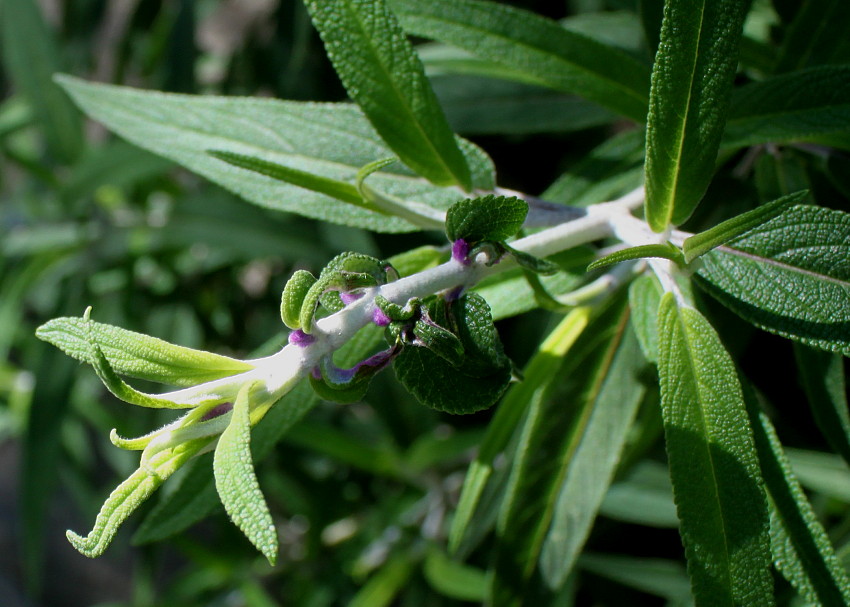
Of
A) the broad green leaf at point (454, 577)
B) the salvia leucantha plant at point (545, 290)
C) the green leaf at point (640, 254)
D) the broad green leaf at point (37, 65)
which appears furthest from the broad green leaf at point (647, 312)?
the broad green leaf at point (37, 65)

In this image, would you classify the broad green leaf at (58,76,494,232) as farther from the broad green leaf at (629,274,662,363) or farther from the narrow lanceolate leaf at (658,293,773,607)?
the narrow lanceolate leaf at (658,293,773,607)

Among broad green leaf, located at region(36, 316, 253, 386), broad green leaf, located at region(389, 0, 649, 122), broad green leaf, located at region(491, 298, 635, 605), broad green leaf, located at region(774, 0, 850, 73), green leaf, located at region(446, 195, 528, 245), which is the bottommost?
broad green leaf, located at region(491, 298, 635, 605)

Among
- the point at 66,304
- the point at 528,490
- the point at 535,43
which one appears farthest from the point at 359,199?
the point at 66,304

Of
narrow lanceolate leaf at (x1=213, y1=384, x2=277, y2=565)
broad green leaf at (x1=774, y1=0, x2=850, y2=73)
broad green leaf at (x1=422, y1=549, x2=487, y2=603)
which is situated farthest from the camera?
broad green leaf at (x1=422, y1=549, x2=487, y2=603)

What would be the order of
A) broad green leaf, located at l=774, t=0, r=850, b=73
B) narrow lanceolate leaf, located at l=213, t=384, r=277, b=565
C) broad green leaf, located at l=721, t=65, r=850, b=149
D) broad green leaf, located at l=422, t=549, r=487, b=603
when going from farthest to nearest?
broad green leaf, located at l=422, t=549, r=487, b=603, broad green leaf, located at l=774, t=0, r=850, b=73, broad green leaf, located at l=721, t=65, r=850, b=149, narrow lanceolate leaf, located at l=213, t=384, r=277, b=565

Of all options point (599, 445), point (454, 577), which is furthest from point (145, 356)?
point (454, 577)

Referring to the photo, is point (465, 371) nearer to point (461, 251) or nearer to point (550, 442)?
point (461, 251)

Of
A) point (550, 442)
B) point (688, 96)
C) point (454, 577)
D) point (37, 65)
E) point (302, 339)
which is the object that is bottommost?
point (454, 577)

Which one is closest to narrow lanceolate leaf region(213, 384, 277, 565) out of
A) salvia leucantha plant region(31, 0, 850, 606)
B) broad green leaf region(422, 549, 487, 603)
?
salvia leucantha plant region(31, 0, 850, 606)

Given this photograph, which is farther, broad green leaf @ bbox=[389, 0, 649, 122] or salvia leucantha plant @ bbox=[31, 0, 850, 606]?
broad green leaf @ bbox=[389, 0, 649, 122]
